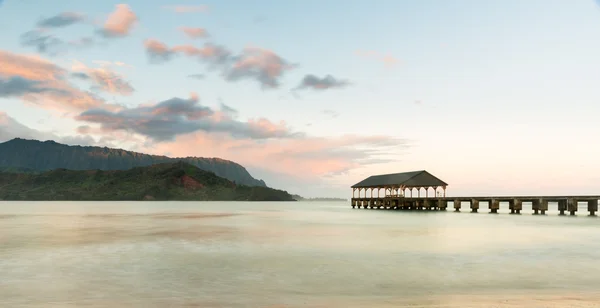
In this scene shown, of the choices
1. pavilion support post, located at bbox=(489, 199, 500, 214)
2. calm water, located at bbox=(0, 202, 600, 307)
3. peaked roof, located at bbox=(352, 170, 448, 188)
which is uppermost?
peaked roof, located at bbox=(352, 170, 448, 188)

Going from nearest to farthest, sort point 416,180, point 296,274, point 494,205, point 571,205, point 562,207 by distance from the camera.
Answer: point 296,274, point 571,205, point 562,207, point 416,180, point 494,205

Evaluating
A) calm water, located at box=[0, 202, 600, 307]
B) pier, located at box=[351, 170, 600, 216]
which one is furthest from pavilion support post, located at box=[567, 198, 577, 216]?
calm water, located at box=[0, 202, 600, 307]

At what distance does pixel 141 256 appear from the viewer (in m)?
24.0

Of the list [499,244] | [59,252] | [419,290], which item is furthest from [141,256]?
[499,244]

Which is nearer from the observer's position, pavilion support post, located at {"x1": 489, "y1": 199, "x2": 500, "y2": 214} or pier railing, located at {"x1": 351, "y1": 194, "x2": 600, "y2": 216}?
pier railing, located at {"x1": 351, "y1": 194, "x2": 600, "y2": 216}

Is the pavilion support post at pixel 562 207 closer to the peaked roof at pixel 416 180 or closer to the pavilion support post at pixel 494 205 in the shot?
the pavilion support post at pixel 494 205

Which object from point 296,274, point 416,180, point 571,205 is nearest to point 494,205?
point 571,205

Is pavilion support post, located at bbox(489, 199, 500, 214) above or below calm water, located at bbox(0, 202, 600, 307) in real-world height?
above

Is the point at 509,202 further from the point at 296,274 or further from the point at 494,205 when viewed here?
the point at 296,274

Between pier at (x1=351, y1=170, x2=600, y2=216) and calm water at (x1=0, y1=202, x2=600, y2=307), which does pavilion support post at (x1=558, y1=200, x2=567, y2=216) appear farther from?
calm water at (x1=0, y1=202, x2=600, y2=307)

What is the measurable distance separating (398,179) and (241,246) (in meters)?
67.9

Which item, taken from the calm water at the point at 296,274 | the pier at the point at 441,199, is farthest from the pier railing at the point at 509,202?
the calm water at the point at 296,274

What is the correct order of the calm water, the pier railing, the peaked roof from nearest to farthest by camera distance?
the calm water < the pier railing < the peaked roof

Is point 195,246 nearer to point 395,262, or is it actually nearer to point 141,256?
point 141,256
